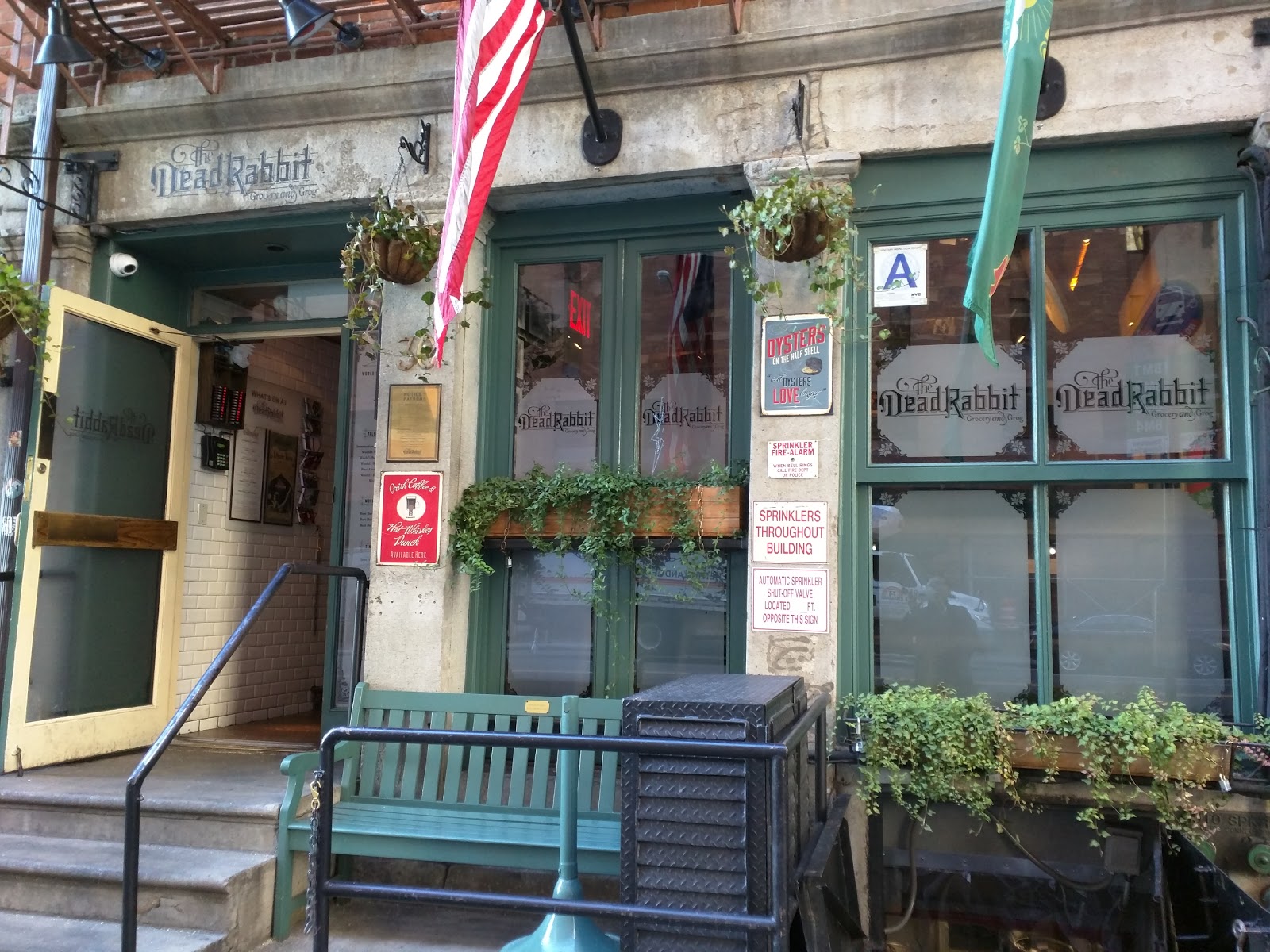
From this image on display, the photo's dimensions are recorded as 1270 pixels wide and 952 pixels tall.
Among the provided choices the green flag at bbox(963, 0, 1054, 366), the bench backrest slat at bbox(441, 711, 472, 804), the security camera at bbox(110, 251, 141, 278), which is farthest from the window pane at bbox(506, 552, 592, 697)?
the security camera at bbox(110, 251, 141, 278)

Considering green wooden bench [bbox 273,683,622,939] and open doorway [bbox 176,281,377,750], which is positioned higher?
open doorway [bbox 176,281,377,750]

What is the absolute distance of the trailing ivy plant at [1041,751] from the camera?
3.91m

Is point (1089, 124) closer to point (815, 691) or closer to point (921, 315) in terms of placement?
point (921, 315)

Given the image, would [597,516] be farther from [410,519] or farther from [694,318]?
[694,318]

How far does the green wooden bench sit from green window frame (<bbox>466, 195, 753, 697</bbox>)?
59cm

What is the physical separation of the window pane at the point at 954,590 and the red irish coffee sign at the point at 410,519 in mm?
2229

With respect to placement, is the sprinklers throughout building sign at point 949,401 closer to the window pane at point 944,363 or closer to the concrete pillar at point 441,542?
the window pane at point 944,363

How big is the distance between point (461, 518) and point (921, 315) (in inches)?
100

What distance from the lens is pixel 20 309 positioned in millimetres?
5125

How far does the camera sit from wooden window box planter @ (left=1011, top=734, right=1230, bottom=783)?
389 cm

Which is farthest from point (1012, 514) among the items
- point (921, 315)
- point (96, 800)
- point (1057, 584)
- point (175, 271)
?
point (175, 271)

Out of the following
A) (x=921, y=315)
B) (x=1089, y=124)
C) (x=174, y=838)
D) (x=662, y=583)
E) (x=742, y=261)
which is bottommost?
(x=174, y=838)

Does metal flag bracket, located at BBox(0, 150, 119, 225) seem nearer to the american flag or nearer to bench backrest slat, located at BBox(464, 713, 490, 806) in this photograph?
the american flag

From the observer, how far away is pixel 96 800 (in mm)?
4539
